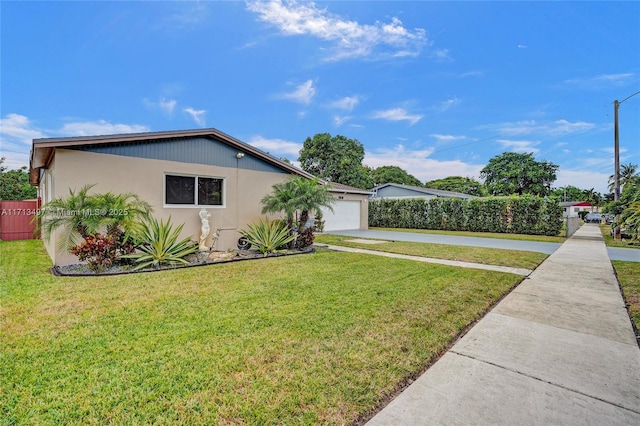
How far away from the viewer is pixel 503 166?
131 ft

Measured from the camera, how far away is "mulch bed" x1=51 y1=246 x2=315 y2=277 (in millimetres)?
6340

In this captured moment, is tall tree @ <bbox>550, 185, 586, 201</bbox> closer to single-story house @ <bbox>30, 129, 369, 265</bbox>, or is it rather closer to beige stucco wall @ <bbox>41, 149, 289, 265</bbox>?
single-story house @ <bbox>30, 129, 369, 265</bbox>

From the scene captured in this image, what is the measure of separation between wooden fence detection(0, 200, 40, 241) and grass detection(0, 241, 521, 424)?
9.59 metres

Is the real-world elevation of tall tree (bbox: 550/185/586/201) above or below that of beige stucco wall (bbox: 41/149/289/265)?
above

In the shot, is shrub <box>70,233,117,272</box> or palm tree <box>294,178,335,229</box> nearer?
shrub <box>70,233,117,272</box>

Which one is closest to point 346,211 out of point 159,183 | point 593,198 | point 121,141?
point 159,183

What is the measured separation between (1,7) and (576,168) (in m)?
42.1

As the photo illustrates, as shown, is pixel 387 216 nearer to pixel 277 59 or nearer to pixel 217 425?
pixel 277 59

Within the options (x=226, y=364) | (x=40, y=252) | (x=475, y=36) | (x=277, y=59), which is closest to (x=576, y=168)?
(x=475, y=36)

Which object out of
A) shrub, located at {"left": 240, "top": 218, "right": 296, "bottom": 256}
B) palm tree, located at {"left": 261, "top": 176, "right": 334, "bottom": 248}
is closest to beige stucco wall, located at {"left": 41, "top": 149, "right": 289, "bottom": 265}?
shrub, located at {"left": 240, "top": 218, "right": 296, "bottom": 256}

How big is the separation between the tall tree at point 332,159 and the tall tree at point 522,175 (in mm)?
19331

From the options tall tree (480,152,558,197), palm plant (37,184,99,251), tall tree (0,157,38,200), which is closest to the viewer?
palm plant (37,184,99,251)

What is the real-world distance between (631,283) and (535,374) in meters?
5.74

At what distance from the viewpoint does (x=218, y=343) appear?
10.5 feet
